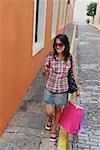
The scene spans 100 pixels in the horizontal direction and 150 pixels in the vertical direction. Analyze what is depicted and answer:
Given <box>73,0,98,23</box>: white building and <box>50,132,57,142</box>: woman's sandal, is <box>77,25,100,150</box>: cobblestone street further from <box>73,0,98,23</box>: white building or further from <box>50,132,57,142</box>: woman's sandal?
<box>73,0,98,23</box>: white building

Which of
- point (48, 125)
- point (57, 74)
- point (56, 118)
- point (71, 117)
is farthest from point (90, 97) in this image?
point (57, 74)

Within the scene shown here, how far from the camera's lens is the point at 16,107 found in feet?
16.4

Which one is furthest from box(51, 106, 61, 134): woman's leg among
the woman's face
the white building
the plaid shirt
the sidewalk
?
the white building

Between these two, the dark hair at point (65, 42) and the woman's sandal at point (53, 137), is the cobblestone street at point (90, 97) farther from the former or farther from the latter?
the dark hair at point (65, 42)

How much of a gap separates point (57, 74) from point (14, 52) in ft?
3.50

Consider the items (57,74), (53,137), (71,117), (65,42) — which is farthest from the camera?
(53,137)

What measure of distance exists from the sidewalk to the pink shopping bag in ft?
Result: 1.13

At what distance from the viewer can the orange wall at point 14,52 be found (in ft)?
12.8

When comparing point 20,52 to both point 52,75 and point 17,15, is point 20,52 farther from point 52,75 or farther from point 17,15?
point 52,75

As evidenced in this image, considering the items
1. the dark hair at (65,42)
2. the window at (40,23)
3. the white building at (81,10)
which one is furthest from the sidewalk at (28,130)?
the white building at (81,10)

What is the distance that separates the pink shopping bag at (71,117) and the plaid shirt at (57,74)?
0.30 m

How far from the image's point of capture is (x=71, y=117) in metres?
3.92

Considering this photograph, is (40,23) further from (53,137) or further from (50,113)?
(53,137)

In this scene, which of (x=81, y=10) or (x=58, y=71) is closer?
(x=58, y=71)
